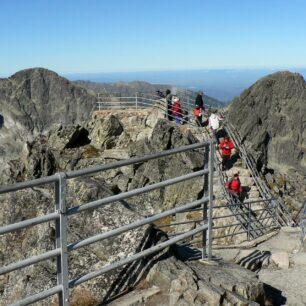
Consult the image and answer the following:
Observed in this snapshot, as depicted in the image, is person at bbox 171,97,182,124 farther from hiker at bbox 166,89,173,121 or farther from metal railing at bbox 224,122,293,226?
metal railing at bbox 224,122,293,226

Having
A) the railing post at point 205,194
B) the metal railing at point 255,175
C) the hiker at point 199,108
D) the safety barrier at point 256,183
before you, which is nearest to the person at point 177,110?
the safety barrier at point 256,183

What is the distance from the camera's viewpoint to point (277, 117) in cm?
12781

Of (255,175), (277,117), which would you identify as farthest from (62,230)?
(277,117)

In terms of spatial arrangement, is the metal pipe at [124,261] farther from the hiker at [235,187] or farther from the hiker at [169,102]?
the hiker at [169,102]

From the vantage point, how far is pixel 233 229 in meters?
Answer: 24.8

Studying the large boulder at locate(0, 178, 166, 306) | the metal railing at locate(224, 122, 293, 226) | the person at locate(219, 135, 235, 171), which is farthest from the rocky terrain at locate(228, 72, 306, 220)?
the large boulder at locate(0, 178, 166, 306)

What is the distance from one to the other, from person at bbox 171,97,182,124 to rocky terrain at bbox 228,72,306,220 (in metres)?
61.8

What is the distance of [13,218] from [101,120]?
30.1m

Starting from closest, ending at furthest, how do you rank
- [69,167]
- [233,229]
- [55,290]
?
[55,290], [233,229], [69,167]

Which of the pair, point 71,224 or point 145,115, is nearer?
point 71,224

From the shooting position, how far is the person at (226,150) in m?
28.3

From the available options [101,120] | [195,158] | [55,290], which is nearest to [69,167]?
[101,120]

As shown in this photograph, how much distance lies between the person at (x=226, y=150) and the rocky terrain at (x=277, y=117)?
67.9 metres

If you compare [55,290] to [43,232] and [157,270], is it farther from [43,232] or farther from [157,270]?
[43,232]
